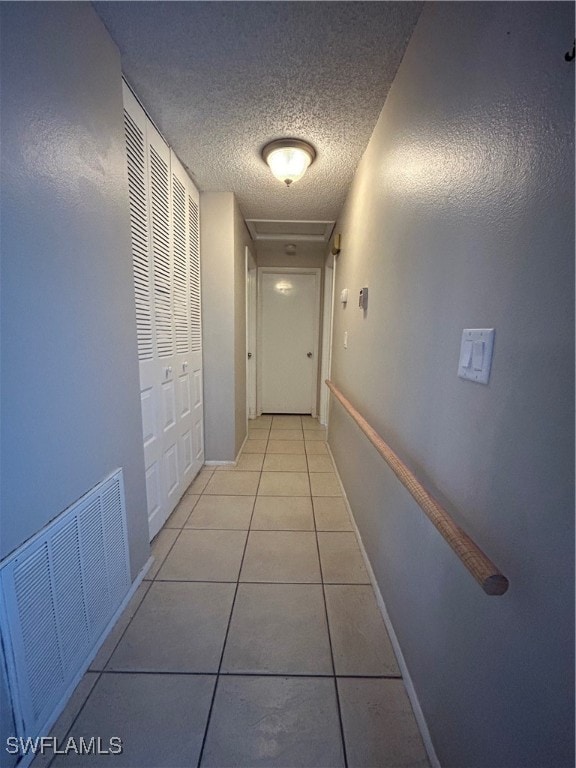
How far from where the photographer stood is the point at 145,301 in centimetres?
153

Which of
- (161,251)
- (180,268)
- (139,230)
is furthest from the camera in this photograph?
(180,268)

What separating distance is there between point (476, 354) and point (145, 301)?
5.16 ft

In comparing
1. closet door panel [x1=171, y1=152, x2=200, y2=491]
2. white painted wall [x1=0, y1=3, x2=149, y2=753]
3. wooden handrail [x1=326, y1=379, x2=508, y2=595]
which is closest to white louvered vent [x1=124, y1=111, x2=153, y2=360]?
white painted wall [x1=0, y1=3, x2=149, y2=753]

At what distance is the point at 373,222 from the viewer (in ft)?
5.08

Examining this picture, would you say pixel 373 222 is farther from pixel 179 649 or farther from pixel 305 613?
pixel 179 649

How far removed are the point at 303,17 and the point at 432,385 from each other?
143 cm

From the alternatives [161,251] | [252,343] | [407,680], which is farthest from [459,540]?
[252,343]

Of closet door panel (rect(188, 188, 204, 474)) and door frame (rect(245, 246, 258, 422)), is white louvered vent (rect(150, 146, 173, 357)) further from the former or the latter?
door frame (rect(245, 246, 258, 422))

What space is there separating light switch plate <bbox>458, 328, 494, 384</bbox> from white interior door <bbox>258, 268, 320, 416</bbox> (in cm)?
357

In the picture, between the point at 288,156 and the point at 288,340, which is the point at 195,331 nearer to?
the point at 288,156

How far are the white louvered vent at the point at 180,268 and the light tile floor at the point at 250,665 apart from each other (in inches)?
52.8

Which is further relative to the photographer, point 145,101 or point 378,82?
point 145,101

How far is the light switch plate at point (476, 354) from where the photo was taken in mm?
639

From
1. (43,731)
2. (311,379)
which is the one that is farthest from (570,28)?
(311,379)
